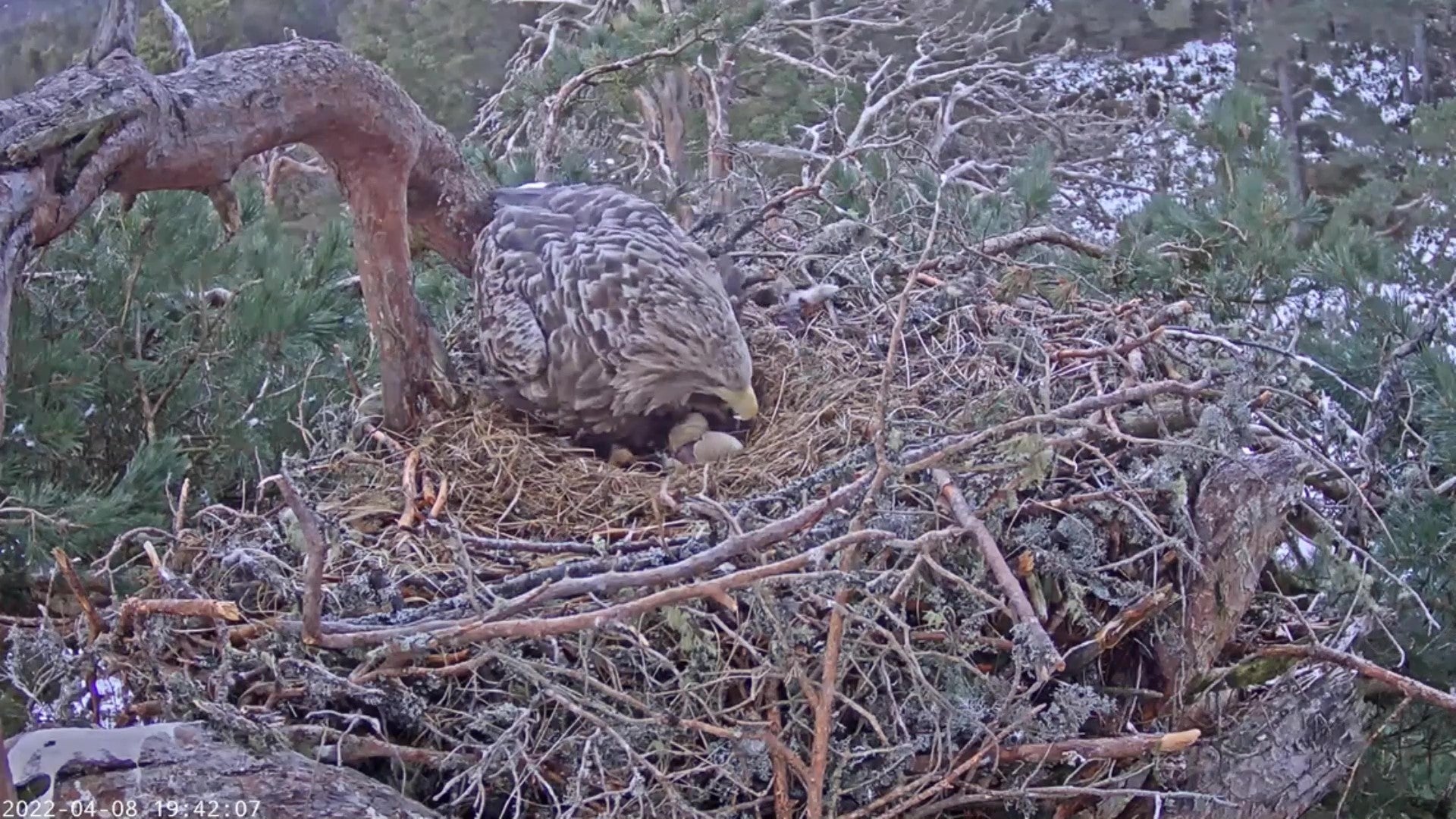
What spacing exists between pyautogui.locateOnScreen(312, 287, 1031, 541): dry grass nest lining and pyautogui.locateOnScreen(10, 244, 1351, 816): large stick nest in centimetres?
3

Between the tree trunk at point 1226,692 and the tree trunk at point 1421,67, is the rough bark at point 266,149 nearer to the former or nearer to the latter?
the tree trunk at point 1226,692

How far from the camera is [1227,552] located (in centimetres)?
195

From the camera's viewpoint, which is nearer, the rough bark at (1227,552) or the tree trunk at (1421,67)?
the rough bark at (1227,552)

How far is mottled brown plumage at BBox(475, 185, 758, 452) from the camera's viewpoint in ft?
8.54

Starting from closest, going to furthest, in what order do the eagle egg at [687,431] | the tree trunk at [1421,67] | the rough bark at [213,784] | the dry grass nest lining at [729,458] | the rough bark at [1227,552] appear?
the rough bark at [213,784]
the rough bark at [1227,552]
the dry grass nest lining at [729,458]
the eagle egg at [687,431]
the tree trunk at [1421,67]

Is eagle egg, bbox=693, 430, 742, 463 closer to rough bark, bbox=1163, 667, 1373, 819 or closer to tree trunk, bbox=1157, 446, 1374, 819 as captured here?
tree trunk, bbox=1157, 446, 1374, 819

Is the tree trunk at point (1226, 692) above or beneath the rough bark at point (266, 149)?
beneath

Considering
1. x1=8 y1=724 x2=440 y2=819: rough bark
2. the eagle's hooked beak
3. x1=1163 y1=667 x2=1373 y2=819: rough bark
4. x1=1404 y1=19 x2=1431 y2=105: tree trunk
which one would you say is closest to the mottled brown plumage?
the eagle's hooked beak

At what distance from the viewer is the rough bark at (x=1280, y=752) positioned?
6.40 ft

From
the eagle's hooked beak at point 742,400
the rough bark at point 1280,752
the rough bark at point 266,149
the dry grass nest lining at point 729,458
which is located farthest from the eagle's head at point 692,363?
the rough bark at point 1280,752

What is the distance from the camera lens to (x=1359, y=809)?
268 centimetres

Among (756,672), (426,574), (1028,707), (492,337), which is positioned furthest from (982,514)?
(492,337)

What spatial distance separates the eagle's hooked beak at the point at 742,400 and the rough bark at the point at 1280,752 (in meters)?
1.08

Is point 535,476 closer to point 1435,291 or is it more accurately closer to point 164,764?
point 164,764
